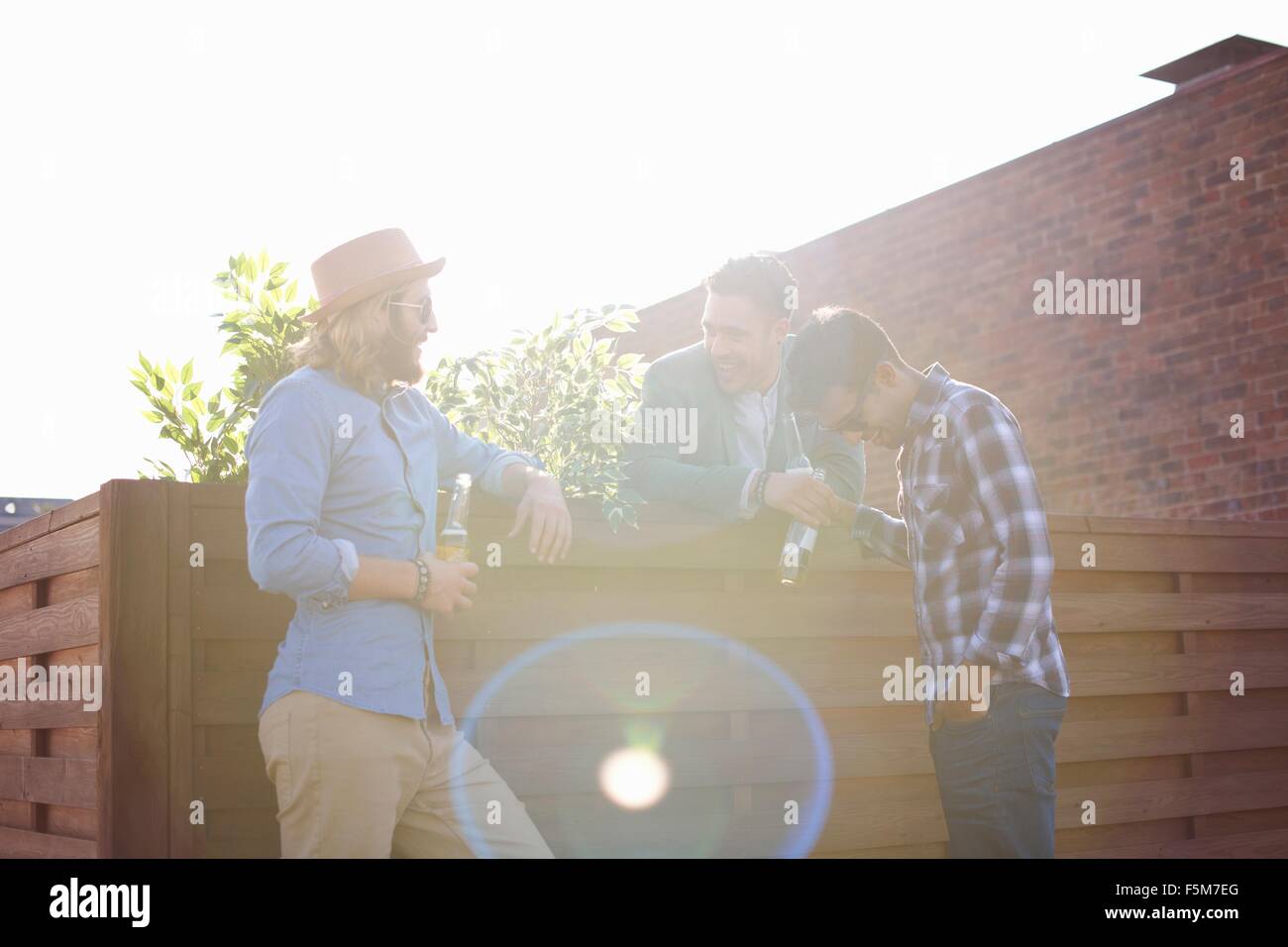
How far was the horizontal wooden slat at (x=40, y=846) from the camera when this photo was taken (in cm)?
420

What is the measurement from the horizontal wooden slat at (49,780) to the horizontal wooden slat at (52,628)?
0.38m

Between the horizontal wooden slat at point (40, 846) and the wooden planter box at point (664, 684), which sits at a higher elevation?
the wooden planter box at point (664, 684)

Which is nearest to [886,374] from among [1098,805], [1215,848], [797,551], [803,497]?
[803,497]

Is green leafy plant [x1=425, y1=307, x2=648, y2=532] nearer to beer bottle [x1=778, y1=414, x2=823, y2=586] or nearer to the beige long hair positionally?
beer bottle [x1=778, y1=414, x2=823, y2=586]

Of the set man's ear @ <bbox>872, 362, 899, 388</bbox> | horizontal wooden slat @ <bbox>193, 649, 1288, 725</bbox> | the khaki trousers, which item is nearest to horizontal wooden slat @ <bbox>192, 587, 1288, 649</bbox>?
horizontal wooden slat @ <bbox>193, 649, 1288, 725</bbox>

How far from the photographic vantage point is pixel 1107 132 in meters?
11.3

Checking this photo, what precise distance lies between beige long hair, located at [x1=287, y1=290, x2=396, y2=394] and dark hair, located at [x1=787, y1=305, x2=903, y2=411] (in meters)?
1.30

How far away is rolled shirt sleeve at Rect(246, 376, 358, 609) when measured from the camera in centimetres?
323

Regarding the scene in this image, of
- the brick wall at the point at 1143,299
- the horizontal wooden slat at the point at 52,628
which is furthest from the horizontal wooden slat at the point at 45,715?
the brick wall at the point at 1143,299

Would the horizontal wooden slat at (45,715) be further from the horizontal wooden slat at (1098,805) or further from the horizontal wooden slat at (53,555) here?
the horizontal wooden slat at (1098,805)

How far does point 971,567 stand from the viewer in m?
3.94

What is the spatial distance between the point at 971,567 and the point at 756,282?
61.5 inches
